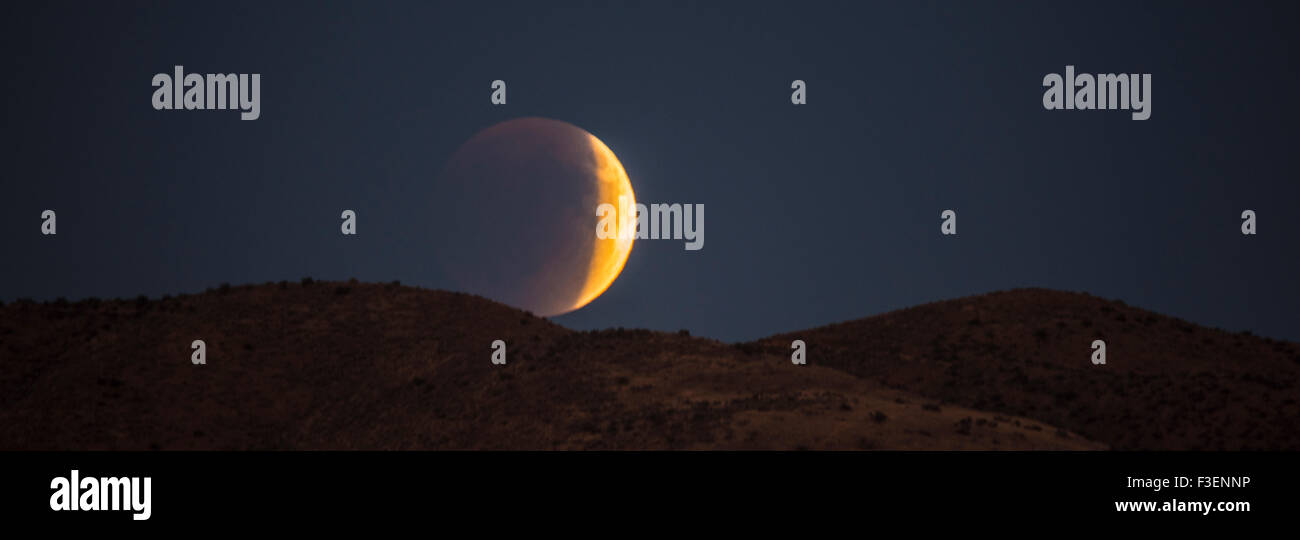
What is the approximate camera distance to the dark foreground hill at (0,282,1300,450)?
3222 cm

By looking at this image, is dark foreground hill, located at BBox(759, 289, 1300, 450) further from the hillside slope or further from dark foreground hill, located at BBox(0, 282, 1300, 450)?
the hillside slope

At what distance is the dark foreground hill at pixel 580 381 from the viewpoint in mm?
32219

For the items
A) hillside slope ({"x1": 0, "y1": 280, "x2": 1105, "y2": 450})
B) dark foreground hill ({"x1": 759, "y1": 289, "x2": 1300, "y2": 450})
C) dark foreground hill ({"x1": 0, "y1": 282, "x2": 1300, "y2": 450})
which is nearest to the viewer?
hillside slope ({"x1": 0, "y1": 280, "x2": 1105, "y2": 450})

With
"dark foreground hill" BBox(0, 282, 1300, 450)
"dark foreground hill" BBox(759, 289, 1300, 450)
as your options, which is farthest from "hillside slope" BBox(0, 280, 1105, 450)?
"dark foreground hill" BBox(759, 289, 1300, 450)

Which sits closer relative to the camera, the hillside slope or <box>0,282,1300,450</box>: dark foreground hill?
the hillside slope

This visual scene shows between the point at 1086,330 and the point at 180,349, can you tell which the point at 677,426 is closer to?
the point at 180,349

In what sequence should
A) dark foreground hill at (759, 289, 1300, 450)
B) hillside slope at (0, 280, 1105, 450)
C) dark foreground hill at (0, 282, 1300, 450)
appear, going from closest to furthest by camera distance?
hillside slope at (0, 280, 1105, 450), dark foreground hill at (0, 282, 1300, 450), dark foreground hill at (759, 289, 1300, 450)

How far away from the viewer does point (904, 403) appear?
34.3 m

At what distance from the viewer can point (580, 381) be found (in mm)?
37062

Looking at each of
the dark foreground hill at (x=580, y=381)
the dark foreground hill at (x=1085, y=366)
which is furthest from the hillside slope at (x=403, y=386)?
the dark foreground hill at (x=1085, y=366)

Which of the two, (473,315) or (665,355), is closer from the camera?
(665,355)
